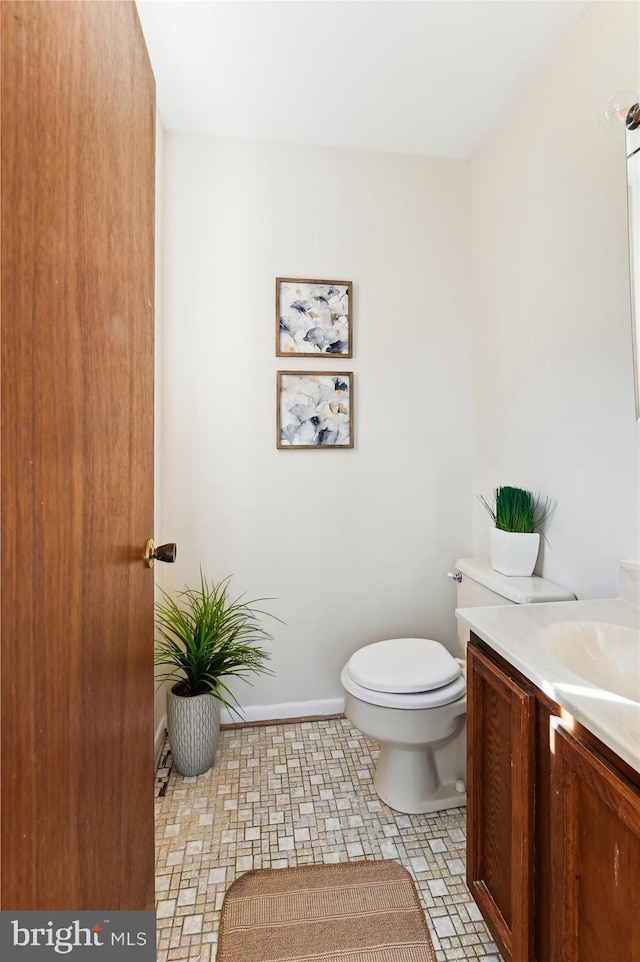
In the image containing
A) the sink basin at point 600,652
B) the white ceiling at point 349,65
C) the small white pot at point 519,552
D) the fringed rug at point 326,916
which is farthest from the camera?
the small white pot at point 519,552

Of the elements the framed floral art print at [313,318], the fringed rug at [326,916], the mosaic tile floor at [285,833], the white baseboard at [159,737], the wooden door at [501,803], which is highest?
the framed floral art print at [313,318]

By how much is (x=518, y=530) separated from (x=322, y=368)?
41.4 inches

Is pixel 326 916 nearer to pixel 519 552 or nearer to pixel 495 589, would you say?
pixel 495 589

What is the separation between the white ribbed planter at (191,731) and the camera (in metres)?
1.79

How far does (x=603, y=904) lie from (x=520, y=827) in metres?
0.21

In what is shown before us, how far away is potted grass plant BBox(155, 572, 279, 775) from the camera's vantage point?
1.80 meters

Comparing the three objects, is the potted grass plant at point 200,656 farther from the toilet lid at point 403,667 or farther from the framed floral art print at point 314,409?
the framed floral art print at point 314,409

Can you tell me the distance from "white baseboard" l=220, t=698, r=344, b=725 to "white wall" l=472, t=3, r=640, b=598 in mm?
1131

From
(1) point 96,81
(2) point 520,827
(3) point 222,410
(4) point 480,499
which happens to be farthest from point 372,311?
(2) point 520,827

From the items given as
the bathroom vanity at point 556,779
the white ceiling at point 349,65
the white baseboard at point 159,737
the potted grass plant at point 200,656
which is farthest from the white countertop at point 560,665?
the white ceiling at point 349,65

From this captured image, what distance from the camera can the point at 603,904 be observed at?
744 millimetres

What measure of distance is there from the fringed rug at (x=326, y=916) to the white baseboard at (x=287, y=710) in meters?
0.77

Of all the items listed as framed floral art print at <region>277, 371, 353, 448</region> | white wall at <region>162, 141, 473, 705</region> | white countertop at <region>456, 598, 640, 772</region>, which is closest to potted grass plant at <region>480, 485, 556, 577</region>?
white countertop at <region>456, 598, 640, 772</region>

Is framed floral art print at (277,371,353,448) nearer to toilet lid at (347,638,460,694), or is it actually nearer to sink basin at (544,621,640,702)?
toilet lid at (347,638,460,694)
